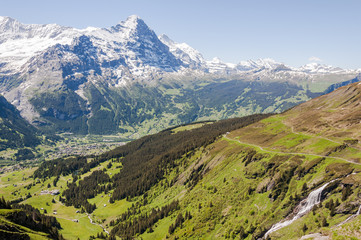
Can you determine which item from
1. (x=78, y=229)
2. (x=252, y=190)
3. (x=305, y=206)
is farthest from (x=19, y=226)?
(x=78, y=229)

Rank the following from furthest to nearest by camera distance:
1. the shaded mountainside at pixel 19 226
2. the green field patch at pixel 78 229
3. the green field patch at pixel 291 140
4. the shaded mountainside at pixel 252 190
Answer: the green field patch at pixel 78 229
the green field patch at pixel 291 140
the shaded mountainside at pixel 252 190
the shaded mountainside at pixel 19 226

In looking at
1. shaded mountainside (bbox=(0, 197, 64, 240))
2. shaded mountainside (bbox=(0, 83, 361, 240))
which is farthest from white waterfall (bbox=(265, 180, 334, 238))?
shaded mountainside (bbox=(0, 197, 64, 240))

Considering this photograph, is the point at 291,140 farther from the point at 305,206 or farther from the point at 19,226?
the point at 19,226

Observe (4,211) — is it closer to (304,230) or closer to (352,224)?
(304,230)

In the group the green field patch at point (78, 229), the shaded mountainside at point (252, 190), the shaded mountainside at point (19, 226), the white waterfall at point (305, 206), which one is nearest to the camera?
the shaded mountainside at point (19, 226)

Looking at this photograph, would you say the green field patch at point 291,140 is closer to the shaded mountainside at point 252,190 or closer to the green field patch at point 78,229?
the shaded mountainside at point 252,190

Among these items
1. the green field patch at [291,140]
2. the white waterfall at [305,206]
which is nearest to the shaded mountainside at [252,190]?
the white waterfall at [305,206]

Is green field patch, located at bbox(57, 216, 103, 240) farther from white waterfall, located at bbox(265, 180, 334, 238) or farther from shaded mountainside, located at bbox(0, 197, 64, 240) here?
white waterfall, located at bbox(265, 180, 334, 238)
